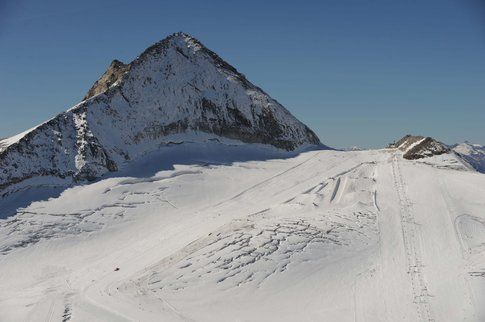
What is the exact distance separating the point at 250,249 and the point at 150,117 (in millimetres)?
15926

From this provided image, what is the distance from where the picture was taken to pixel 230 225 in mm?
24562

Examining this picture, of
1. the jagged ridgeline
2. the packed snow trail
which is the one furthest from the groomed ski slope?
the jagged ridgeline

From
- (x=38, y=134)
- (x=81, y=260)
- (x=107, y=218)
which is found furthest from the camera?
(x=38, y=134)

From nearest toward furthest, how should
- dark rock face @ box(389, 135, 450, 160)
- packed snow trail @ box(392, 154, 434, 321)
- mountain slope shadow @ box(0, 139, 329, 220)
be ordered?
packed snow trail @ box(392, 154, 434, 321) < mountain slope shadow @ box(0, 139, 329, 220) < dark rock face @ box(389, 135, 450, 160)

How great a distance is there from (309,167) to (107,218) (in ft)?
50.1

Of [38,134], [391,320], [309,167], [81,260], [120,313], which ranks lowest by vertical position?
[391,320]

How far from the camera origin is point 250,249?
21688 millimetres

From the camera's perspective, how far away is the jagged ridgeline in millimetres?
28344

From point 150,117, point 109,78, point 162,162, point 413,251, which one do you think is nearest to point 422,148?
point 413,251

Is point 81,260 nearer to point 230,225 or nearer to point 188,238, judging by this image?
point 188,238

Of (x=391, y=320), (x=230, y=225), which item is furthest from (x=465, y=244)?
(x=230, y=225)

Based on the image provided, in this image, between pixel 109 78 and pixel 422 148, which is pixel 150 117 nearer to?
pixel 109 78

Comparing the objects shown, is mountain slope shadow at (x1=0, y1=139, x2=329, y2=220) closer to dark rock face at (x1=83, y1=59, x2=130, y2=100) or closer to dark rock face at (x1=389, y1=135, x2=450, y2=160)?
dark rock face at (x1=83, y1=59, x2=130, y2=100)

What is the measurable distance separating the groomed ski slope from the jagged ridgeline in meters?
2.22
